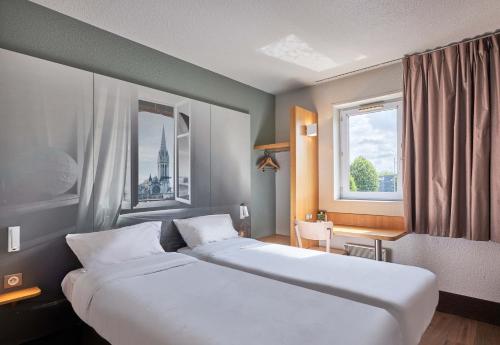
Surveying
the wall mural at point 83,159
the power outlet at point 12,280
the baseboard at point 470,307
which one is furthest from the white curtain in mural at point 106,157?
the baseboard at point 470,307

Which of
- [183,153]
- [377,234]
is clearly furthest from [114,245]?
[377,234]

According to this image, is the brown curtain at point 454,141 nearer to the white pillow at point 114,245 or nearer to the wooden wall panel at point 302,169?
the wooden wall panel at point 302,169

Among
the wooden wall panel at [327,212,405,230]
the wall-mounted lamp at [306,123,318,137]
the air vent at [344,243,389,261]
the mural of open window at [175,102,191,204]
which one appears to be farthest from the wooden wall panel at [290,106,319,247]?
the mural of open window at [175,102,191,204]

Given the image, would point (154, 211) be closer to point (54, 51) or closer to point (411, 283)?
point (54, 51)

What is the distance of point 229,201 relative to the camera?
3.51 metres

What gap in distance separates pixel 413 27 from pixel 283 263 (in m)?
2.29

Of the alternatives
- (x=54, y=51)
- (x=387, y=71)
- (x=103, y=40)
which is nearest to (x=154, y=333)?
(x=54, y=51)

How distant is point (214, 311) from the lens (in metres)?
1.44

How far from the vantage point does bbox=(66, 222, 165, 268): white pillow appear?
2121mm

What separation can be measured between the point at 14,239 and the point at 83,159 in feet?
2.36

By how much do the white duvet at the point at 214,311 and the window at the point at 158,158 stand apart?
0.82 m

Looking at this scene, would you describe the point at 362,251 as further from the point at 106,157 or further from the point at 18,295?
the point at 18,295

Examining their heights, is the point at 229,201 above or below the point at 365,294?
above

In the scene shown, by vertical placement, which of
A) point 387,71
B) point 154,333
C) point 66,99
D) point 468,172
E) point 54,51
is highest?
point 387,71
